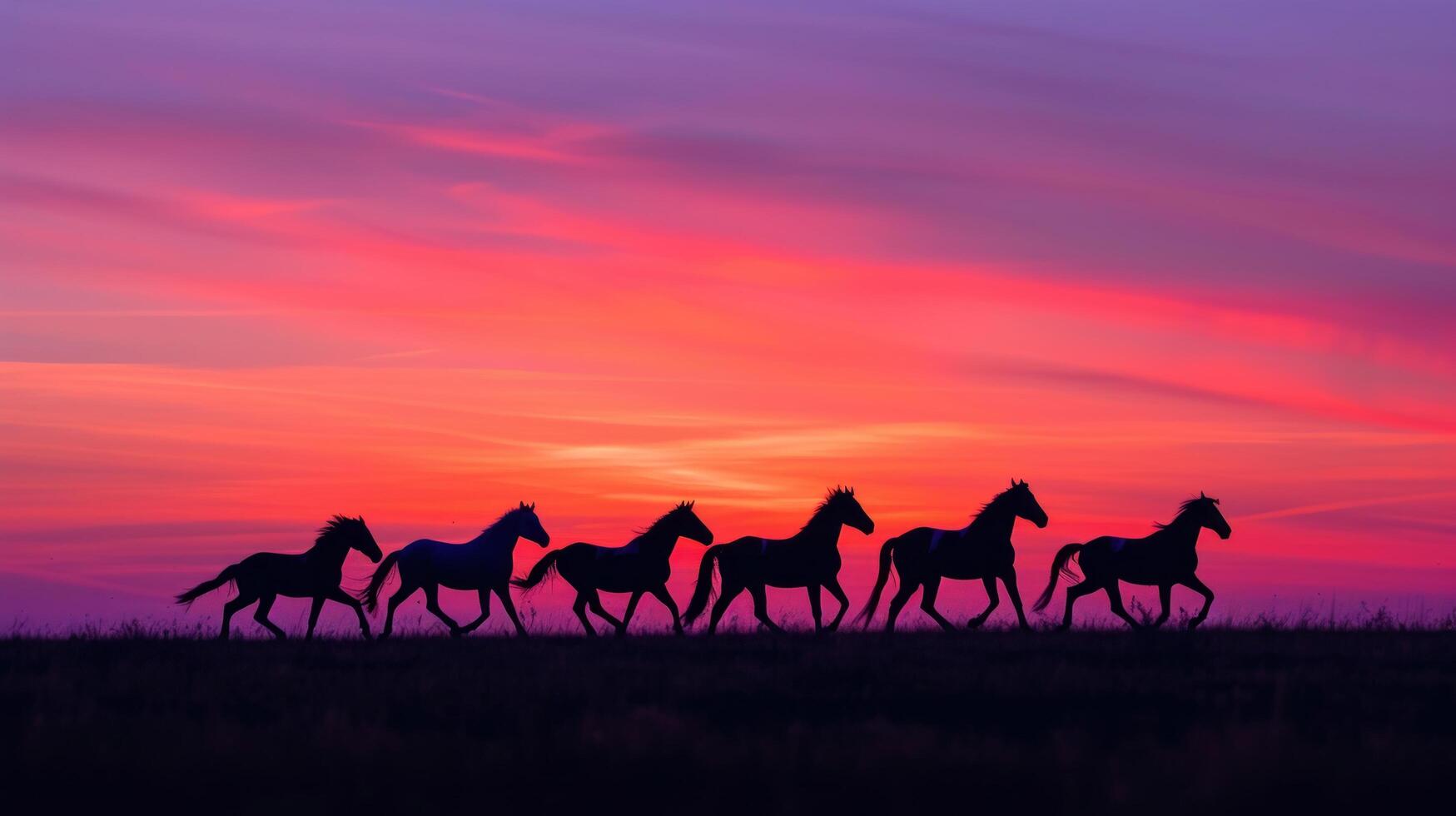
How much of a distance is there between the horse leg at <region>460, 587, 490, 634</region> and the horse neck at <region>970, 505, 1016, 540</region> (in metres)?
6.69

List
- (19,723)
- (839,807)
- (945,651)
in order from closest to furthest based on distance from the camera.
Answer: (839,807) → (19,723) → (945,651)

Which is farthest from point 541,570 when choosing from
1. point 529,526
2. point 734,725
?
point 734,725

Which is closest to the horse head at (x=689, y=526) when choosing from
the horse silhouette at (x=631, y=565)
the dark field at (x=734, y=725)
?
the horse silhouette at (x=631, y=565)

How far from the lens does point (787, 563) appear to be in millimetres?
22016

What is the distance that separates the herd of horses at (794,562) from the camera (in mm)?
22000

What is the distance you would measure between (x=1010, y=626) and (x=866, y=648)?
4.31 m

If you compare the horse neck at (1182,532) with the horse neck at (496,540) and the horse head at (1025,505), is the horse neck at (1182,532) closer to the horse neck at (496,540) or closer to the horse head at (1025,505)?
the horse head at (1025,505)

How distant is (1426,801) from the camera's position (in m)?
10.3

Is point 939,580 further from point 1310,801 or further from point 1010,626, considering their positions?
point 1310,801

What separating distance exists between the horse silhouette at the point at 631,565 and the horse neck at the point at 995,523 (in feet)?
12.2

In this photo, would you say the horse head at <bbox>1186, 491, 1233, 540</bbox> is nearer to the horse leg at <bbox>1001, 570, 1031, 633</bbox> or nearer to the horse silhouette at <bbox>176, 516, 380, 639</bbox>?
the horse leg at <bbox>1001, 570, 1031, 633</bbox>

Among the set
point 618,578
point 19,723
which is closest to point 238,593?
point 618,578

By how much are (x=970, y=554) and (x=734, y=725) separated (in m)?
9.80

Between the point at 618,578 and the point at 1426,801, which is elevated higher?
the point at 618,578
